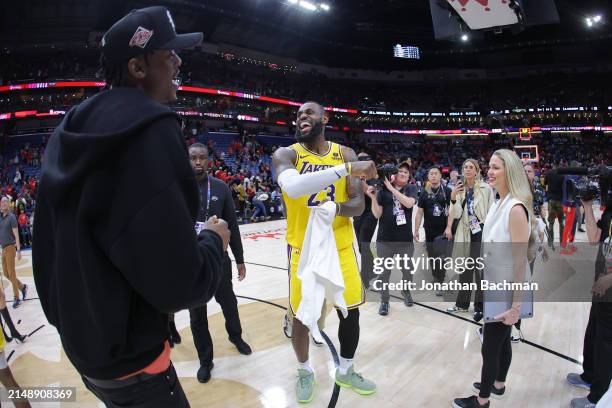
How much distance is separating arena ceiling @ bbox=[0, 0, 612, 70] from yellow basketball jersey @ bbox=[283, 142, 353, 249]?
24734 millimetres

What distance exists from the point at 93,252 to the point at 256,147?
85.9 feet

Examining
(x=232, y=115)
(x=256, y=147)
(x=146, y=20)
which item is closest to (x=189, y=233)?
(x=146, y=20)

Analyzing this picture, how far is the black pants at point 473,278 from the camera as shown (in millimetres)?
4621

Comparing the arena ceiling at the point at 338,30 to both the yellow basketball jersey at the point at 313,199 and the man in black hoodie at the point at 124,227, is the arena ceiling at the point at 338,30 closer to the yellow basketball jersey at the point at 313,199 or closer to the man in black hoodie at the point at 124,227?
the yellow basketball jersey at the point at 313,199

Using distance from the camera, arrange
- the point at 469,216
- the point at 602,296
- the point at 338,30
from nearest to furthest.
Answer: the point at 602,296 < the point at 469,216 < the point at 338,30

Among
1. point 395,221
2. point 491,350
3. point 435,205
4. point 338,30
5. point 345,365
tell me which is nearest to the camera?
point 491,350

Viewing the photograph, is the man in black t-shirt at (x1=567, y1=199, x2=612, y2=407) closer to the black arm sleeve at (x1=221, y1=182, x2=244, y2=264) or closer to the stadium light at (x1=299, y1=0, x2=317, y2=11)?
the black arm sleeve at (x1=221, y1=182, x2=244, y2=264)

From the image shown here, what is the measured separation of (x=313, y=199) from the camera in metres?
2.99

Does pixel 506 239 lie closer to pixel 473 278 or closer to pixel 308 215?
pixel 308 215

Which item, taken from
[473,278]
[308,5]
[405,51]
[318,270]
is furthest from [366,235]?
[405,51]

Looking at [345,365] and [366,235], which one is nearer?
[345,365]

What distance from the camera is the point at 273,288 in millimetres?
6059

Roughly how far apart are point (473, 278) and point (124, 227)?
16.8 ft

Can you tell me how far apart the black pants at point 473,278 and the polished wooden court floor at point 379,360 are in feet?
0.74
